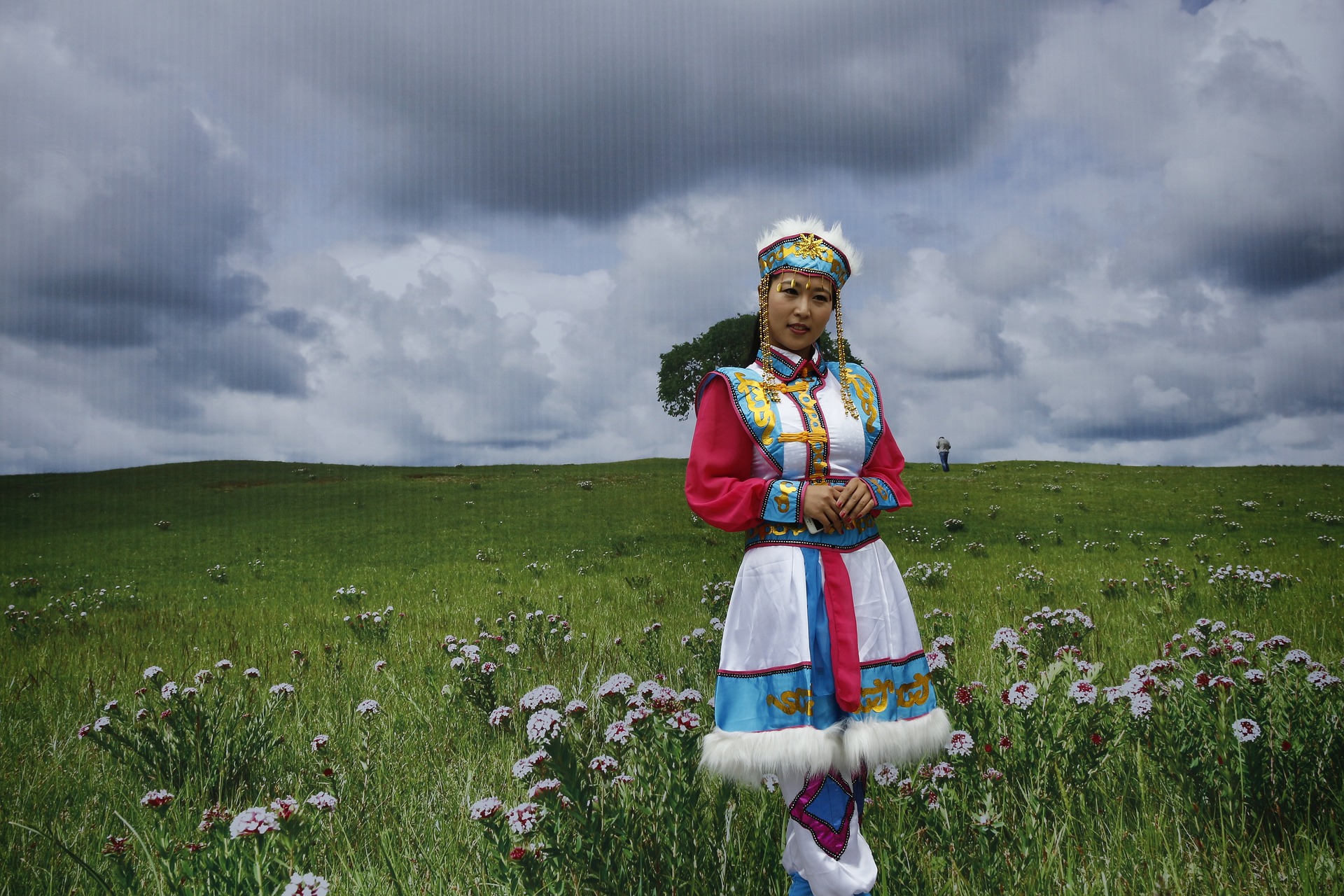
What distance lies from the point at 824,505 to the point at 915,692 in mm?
912

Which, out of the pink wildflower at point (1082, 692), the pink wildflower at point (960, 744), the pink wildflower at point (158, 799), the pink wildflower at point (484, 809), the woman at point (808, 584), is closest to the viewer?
the pink wildflower at point (484, 809)

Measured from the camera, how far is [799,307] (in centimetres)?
333

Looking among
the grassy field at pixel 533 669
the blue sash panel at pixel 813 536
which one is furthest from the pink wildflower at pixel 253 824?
the blue sash panel at pixel 813 536

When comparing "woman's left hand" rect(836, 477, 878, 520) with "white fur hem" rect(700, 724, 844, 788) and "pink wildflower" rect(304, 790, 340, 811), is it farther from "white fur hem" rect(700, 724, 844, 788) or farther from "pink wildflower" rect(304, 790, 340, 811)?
"pink wildflower" rect(304, 790, 340, 811)

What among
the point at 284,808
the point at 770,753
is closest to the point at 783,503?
the point at 770,753

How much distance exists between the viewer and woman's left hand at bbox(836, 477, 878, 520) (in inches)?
118

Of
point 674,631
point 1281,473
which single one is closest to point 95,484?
point 674,631

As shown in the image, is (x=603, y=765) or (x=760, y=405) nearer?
(x=603, y=765)

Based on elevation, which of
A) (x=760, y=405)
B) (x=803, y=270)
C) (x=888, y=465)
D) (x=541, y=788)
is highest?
(x=803, y=270)

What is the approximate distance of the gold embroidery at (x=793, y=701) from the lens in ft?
9.21

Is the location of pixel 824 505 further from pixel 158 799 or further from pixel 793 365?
pixel 158 799

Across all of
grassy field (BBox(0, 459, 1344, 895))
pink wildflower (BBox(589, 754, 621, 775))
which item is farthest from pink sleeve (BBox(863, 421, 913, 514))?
pink wildflower (BBox(589, 754, 621, 775))

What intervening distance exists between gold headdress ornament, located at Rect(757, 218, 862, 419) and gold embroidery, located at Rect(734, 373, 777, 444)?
0.05 meters

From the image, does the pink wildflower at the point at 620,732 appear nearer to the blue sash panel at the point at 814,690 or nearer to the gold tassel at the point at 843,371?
the blue sash panel at the point at 814,690
